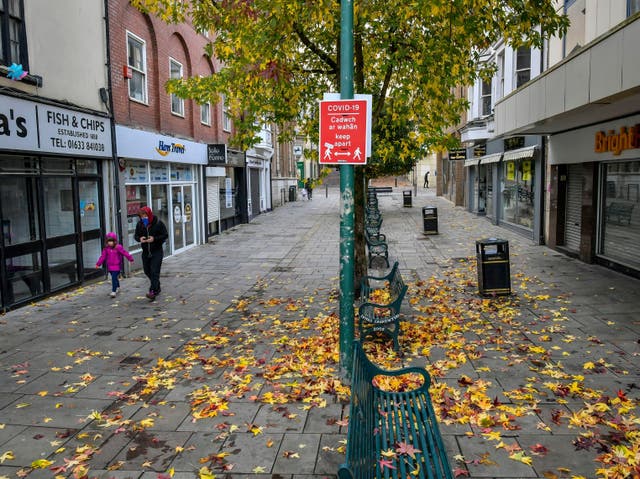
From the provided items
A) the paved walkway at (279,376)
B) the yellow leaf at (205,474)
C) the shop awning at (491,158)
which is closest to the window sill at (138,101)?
the paved walkway at (279,376)

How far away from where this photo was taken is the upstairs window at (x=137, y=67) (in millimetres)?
13508

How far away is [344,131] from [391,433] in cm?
283

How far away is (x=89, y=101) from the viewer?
1141 cm

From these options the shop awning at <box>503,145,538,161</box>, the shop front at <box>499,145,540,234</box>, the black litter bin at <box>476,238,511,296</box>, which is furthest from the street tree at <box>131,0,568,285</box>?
the shop front at <box>499,145,540,234</box>

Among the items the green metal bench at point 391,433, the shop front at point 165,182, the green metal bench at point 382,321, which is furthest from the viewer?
the shop front at point 165,182

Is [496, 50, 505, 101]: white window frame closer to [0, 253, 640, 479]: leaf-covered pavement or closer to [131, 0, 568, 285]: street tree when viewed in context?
[131, 0, 568, 285]: street tree

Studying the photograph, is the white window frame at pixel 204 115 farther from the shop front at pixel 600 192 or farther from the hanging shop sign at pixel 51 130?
the shop front at pixel 600 192

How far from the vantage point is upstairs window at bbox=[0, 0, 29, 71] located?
8977mm

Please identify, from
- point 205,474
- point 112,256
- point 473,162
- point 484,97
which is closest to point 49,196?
point 112,256

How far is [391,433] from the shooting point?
3.86m

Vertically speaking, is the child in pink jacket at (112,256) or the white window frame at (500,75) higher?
the white window frame at (500,75)

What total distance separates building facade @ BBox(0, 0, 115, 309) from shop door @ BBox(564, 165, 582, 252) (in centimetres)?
1165

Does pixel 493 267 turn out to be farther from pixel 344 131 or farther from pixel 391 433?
pixel 391 433

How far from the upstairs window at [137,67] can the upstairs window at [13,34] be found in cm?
399
